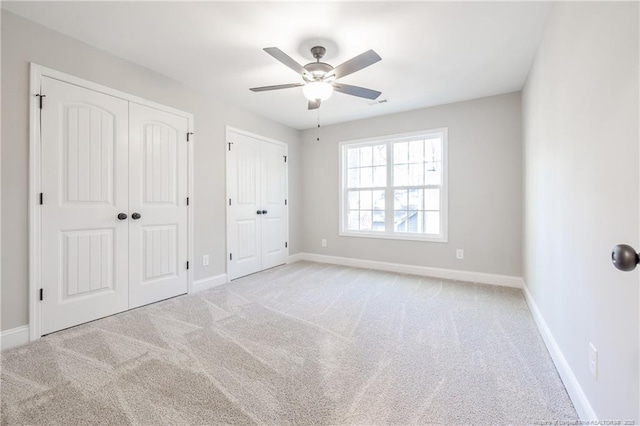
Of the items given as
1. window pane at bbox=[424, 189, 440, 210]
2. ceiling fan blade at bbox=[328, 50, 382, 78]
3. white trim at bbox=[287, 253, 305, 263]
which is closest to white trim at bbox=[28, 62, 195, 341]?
ceiling fan blade at bbox=[328, 50, 382, 78]

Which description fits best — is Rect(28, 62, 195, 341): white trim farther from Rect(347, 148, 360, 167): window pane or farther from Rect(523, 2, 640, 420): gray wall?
Rect(347, 148, 360, 167): window pane

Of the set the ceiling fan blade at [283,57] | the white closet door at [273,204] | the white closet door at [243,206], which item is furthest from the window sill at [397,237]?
the ceiling fan blade at [283,57]

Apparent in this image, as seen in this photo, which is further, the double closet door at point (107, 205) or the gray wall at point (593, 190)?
the double closet door at point (107, 205)

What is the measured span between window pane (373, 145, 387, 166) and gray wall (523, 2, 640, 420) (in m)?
2.41

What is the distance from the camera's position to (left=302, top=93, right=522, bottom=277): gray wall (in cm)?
349

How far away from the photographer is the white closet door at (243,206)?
12.6ft

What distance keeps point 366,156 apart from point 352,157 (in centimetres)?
26

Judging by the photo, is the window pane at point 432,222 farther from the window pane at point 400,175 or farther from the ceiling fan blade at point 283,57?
the ceiling fan blade at point 283,57

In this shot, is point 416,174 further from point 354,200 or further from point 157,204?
point 157,204

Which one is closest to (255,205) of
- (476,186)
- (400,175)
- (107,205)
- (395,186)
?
(107,205)

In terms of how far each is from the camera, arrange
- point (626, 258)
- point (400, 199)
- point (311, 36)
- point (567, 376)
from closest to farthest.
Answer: point (626, 258), point (567, 376), point (311, 36), point (400, 199)

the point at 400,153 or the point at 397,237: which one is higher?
the point at 400,153

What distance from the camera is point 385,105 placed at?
12.9ft

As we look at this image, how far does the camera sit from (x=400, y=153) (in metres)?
4.34
